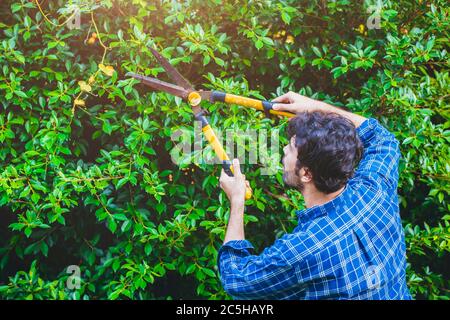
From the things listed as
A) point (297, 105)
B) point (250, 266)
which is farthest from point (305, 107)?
point (250, 266)

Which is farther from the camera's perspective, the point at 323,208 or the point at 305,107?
the point at 305,107

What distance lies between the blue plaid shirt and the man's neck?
54 mm

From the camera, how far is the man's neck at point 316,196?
2.04m

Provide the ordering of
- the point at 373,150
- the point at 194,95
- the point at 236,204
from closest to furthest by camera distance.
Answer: the point at 236,204 < the point at 373,150 < the point at 194,95

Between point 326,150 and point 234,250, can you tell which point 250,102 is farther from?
point 234,250

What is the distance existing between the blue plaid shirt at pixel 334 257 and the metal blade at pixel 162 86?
2.90ft

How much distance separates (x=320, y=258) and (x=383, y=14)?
1758 millimetres

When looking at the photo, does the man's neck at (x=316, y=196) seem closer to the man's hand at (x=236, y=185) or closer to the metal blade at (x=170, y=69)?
the man's hand at (x=236, y=185)

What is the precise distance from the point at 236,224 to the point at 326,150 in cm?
46

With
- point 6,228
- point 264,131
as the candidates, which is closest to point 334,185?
point 264,131

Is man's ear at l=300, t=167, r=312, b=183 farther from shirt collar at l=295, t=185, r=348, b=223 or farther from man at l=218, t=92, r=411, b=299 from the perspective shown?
shirt collar at l=295, t=185, r=348, b=223

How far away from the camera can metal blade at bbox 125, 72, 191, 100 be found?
248 cm

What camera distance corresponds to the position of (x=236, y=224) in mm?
2051
